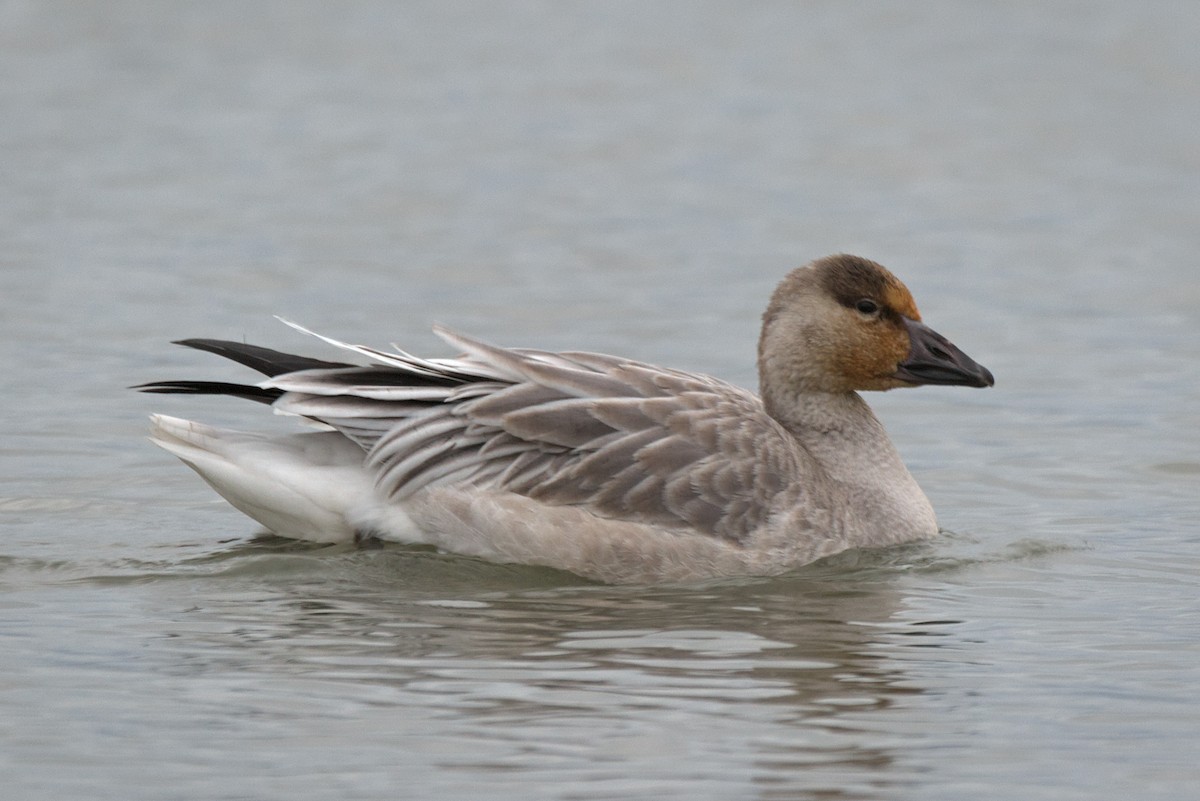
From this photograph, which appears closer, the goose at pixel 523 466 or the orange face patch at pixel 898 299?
the goose at pixel 523 466

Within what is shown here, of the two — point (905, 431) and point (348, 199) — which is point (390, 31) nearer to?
point (348, 199)

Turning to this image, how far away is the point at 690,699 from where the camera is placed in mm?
7738

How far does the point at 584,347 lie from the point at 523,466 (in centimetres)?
524

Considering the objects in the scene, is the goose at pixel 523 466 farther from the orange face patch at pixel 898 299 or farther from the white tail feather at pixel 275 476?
the orange face patch at pixel 898 299

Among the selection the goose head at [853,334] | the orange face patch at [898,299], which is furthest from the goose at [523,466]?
the orange face patch at [898,299]

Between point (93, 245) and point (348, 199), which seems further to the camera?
point (348, 199)

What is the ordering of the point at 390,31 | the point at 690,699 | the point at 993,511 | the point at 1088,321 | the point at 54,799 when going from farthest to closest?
the point at 390,31, the point at 1088,321, the point at 993,511, the point at 690,699, the point at 54,799

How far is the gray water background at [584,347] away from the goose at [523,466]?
0.21m

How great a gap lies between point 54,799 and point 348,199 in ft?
43.9

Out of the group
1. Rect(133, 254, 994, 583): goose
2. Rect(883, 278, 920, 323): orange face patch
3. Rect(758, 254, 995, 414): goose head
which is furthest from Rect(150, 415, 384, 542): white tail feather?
Rect(883, 278, 920, 323): orange face patch

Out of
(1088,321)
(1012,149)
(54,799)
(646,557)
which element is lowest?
(54,799)

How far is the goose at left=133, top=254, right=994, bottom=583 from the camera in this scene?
9.71 m

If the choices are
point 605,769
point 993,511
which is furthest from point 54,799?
point 993,511

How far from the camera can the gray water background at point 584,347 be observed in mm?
7375
